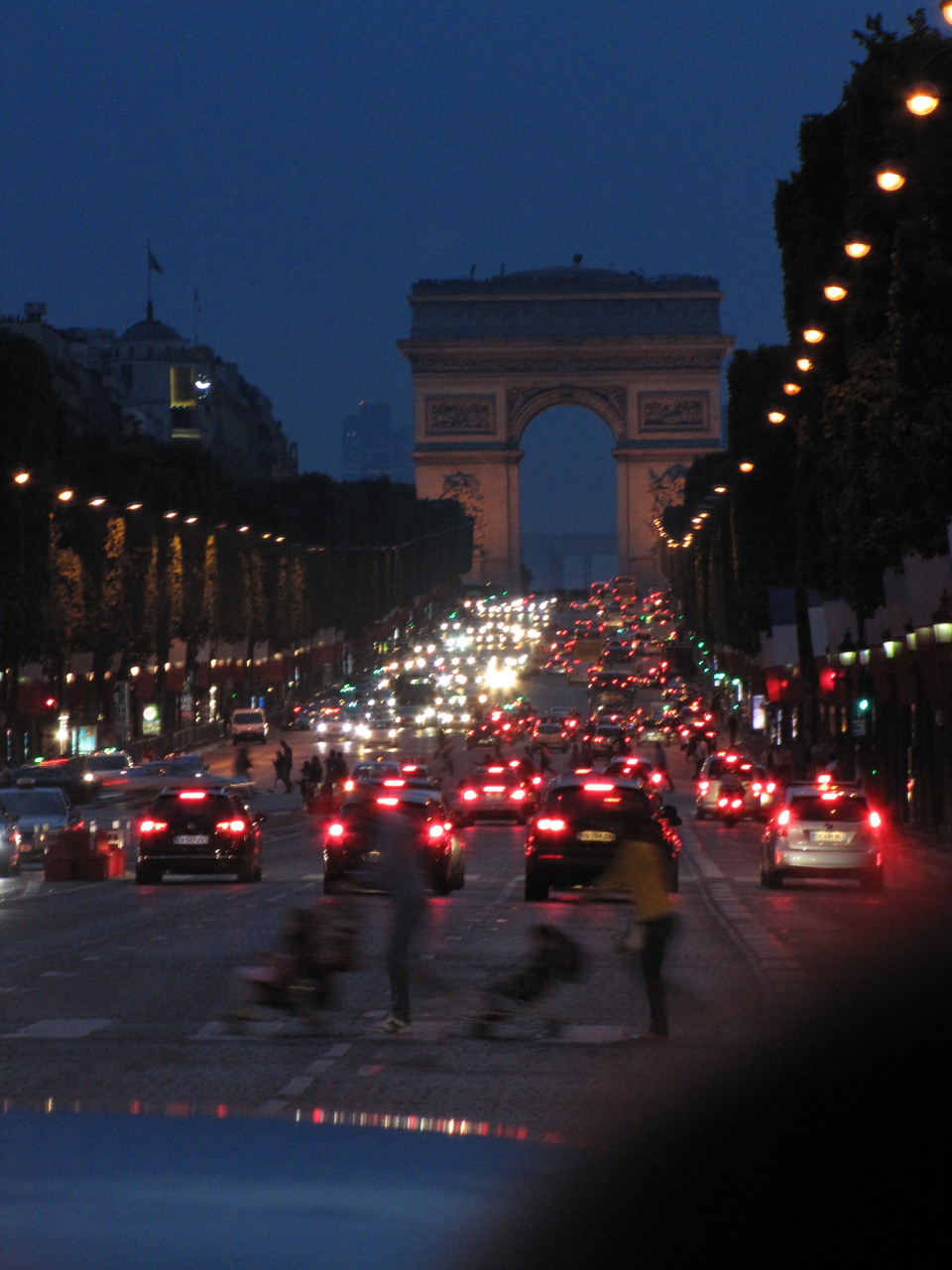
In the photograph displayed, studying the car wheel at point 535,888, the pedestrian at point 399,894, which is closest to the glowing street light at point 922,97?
the car wheel at point 535,888

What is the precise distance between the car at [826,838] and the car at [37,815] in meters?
12.6

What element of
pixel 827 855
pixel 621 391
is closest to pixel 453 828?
pixel 827 855

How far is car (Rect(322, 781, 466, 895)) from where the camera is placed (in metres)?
27.1

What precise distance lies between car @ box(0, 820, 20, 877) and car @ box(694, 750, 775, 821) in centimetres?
2180

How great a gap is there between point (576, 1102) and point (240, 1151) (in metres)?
6.86

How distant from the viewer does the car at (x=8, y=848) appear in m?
32.5

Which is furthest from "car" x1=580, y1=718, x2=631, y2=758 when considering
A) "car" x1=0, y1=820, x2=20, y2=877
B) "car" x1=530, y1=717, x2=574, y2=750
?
"car" x1=0, y1=820, x2=20, y2=877

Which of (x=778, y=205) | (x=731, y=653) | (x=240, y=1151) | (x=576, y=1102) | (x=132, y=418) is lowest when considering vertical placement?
(x=576, y=1102)

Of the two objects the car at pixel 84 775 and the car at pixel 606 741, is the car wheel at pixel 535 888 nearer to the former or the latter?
the car at pixel 84 775

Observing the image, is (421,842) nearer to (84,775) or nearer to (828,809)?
(828,809)

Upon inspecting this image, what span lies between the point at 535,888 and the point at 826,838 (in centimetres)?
432

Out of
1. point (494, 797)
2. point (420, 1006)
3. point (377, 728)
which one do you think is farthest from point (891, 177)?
point (377, 728)

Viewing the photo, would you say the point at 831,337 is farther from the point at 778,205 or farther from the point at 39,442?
the point at 39,442

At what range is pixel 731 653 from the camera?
9444 centimetres
